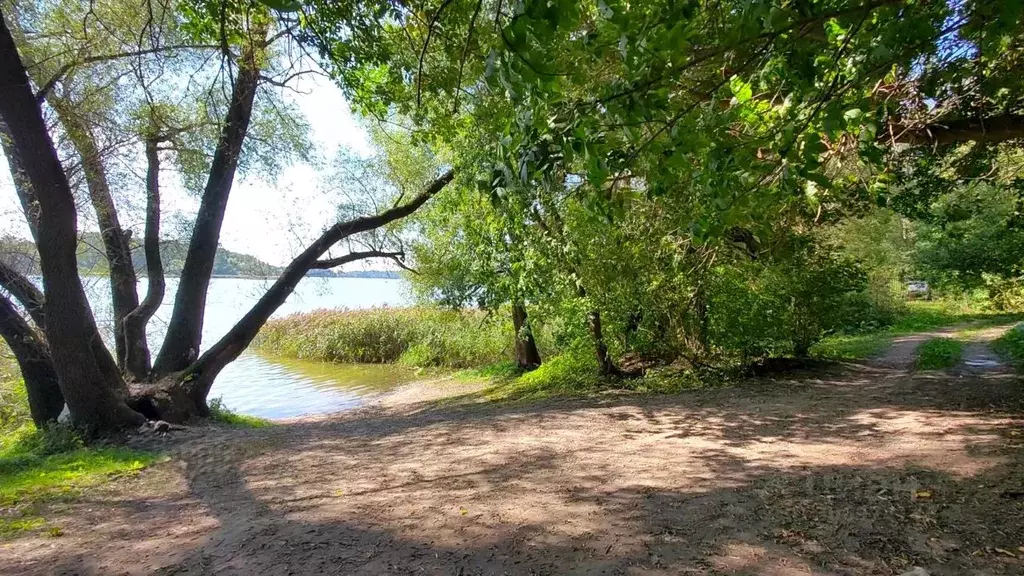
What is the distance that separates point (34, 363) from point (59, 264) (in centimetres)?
248

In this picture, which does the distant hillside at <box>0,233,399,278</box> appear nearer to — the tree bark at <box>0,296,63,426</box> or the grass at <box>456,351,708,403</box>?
the tree bark at <box>0,296,63,426</box>

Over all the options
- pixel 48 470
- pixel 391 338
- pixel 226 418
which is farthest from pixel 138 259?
pixel 391 338

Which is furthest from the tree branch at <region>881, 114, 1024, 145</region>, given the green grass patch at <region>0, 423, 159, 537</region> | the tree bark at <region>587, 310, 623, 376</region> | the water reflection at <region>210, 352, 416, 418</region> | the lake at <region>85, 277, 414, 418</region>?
the water reflection at <region>210, 352, 416, 418</region>

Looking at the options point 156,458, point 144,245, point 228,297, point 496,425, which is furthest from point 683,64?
point 228,297

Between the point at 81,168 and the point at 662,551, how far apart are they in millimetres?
8837

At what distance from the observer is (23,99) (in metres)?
6.01

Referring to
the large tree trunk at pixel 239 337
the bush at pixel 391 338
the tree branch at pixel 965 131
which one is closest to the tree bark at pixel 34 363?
the large tree trunk at pixel 239 337

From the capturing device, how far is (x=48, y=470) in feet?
18.1

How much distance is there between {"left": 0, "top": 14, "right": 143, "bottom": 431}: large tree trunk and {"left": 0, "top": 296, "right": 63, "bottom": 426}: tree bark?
1.30 m

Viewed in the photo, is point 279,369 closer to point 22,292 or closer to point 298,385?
point 298,385

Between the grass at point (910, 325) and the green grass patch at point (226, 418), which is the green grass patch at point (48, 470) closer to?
the green grass patch at point (226, 418)

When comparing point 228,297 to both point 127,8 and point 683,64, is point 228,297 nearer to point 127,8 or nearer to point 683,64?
point 127,8

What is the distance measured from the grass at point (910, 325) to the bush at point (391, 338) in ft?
28.6

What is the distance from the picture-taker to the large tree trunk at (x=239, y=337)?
801cm
